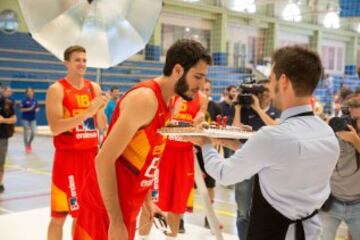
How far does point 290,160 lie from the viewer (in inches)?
69.1

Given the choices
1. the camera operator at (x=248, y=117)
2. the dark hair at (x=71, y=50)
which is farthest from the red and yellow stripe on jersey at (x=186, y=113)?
the dark hair at (x=71, y=50)

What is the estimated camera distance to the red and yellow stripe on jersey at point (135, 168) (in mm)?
2088

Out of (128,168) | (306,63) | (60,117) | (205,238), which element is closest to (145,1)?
(60,117)

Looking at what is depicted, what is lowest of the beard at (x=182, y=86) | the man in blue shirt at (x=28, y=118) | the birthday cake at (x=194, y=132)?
the man in blue shirt at (x=28, y=118)

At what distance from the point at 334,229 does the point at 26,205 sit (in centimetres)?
439

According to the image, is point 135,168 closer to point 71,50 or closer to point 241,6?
point 71,50

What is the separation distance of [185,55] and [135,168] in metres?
0.60

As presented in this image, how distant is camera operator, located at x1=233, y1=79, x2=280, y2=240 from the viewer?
12.4 ft

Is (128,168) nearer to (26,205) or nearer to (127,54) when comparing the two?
(127,54)

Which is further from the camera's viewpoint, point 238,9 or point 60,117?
point 238,9

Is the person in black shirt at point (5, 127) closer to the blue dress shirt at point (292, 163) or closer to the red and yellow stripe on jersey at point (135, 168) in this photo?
the red and yellow stripe on jersey at point (135, 168)

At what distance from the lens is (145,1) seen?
12.2 ft

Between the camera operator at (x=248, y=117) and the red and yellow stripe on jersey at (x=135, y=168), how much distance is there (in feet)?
5.24

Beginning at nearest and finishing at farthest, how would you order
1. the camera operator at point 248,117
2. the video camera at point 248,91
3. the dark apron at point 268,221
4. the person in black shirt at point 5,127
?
the dark apron at point 268,221
the camera operator at point 248,117
the video camera at point 248,91
the person in black shirt at point 5,127
